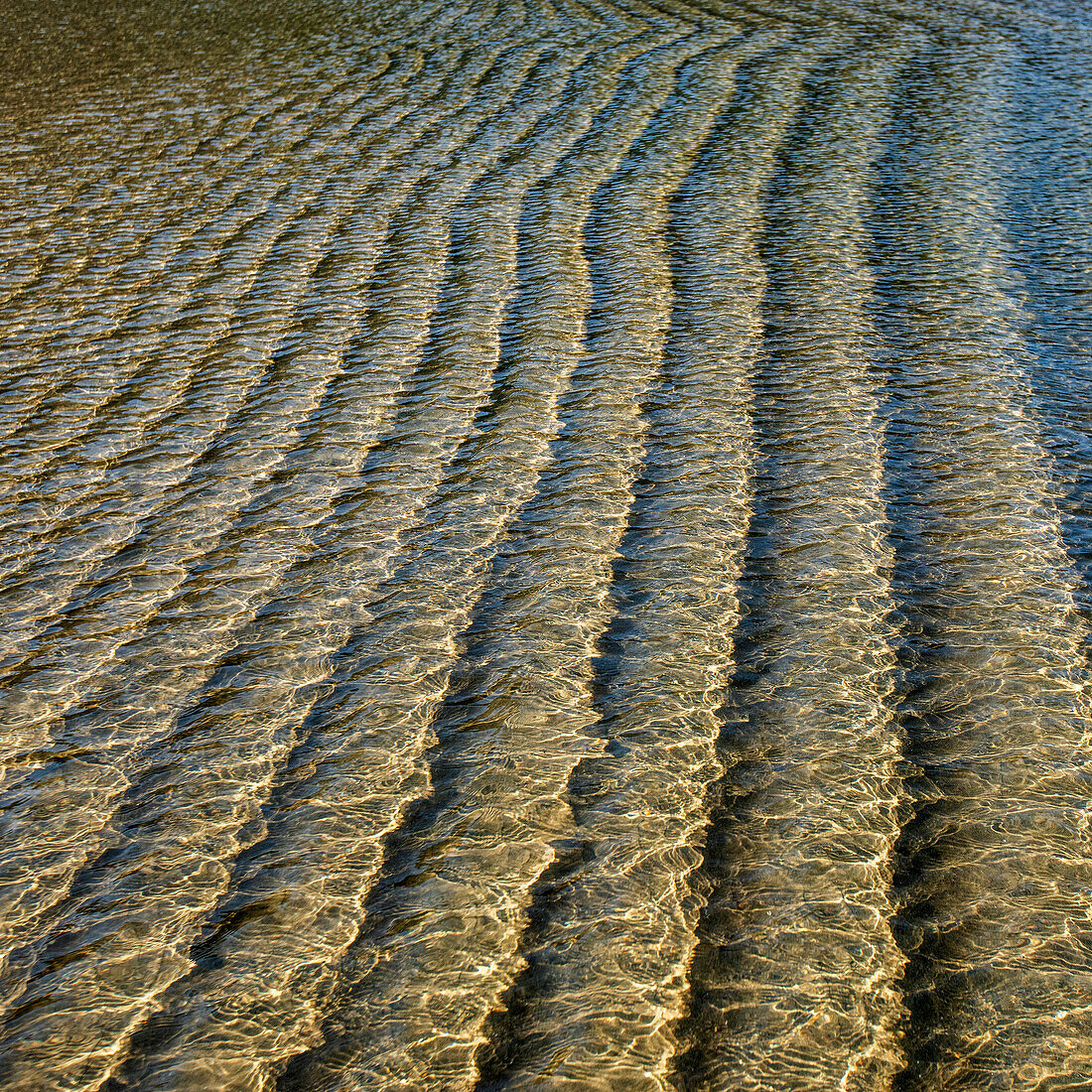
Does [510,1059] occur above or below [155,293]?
below

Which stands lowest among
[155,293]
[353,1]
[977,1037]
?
[977,1037]

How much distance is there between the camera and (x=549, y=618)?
4.22 feet

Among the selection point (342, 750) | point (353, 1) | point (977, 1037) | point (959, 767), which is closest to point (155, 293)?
point (342, 750)

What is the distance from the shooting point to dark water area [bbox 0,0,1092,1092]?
2.82ft

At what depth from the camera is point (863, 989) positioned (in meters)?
0.86

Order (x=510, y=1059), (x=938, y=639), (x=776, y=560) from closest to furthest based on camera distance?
(x=510, y=1059), (x=938, y=639), (x=776, y=560)

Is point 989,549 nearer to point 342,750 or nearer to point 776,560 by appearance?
point 776,560

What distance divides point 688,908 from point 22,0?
4.45 metres

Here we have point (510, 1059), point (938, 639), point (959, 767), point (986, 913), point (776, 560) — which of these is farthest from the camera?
point (776, 560)

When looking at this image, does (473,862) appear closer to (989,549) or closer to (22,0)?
(989,549)

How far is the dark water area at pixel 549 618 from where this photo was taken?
86 centimetres

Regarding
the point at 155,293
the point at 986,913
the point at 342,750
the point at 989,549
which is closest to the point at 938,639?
the point at 989,549

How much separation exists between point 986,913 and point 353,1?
419 centimetres

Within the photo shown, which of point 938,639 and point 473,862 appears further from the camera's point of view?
point 938,639
